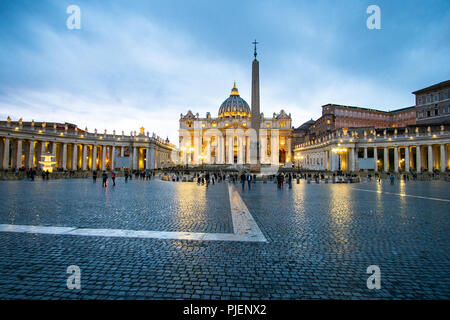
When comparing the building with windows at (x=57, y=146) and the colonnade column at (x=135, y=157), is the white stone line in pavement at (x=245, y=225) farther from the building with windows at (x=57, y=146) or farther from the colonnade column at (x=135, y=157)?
the colonnade column at (x=135, y=157)

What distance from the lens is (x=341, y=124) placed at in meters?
67.2

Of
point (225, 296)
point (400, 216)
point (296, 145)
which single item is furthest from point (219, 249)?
point (296, 145)

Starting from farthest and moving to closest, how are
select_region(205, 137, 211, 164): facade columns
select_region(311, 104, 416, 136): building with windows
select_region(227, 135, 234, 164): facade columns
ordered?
select_region(205, 137, 211, 164): facade columns, select_region(227, 135, 234, 164): facade columns, select_region(311, 104, 416, 136): building with windows

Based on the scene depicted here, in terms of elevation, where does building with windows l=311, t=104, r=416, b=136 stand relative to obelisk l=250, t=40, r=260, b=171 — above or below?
above

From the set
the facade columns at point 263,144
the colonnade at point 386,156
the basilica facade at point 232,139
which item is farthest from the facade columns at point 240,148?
the colonnade at point 386,156

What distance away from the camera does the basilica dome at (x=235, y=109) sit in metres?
93.4

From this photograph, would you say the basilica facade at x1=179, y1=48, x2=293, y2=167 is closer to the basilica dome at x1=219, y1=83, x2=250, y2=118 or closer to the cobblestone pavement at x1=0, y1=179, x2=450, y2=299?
the basilica dome at x1=219, y1=83, x2=250, y2=118

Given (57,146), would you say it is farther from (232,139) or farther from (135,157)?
(232,139)

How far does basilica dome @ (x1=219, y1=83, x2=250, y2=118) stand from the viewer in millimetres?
93438

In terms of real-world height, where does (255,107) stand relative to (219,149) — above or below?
above

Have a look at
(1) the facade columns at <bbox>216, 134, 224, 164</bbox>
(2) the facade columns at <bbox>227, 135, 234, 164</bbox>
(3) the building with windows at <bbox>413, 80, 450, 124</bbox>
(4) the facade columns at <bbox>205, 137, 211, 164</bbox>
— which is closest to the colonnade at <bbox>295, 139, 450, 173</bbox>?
(3) the building with windows at <bbox>413, 80, 450, 124</bbox>

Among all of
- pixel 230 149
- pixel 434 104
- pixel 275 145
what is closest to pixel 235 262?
pixel 434 104

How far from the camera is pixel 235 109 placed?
308ft
